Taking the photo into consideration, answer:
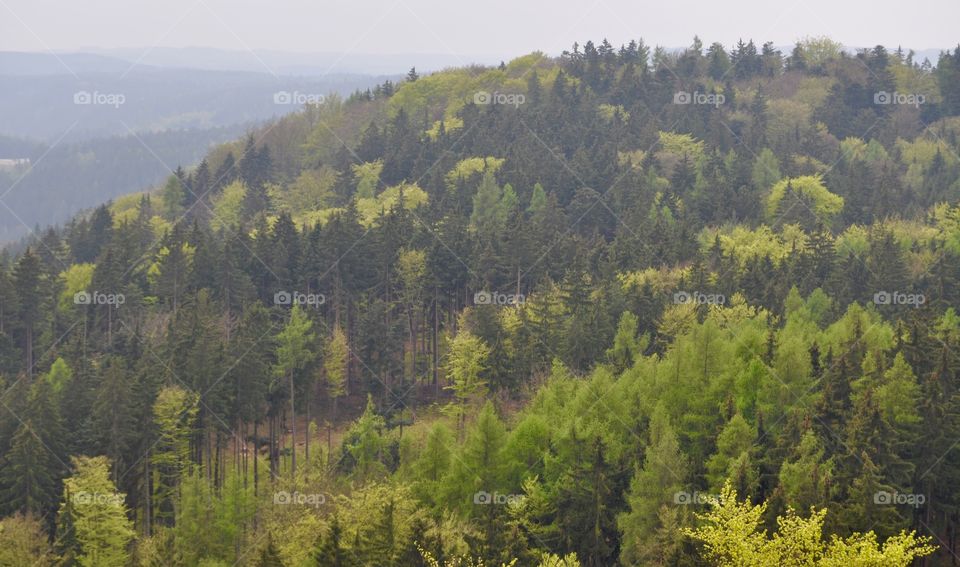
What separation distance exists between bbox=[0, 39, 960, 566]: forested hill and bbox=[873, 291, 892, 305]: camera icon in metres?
0.23

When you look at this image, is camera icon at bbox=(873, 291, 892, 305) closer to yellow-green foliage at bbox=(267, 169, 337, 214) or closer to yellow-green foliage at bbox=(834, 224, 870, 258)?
yellow-green foliage at bbox=(834, 224, 870, 258)

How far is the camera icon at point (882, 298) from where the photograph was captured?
246ft

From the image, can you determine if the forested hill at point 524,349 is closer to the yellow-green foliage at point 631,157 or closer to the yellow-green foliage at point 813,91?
the yellow-green foliage at point 631,157

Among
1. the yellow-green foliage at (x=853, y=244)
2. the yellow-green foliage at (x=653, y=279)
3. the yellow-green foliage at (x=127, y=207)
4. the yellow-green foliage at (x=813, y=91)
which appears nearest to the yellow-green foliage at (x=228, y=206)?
the yellow-green foliage at (x=127, y=207)

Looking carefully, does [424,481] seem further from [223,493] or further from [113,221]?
[113,221]

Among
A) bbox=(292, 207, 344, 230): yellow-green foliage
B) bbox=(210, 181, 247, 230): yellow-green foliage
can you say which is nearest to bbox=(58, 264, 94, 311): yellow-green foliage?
bbox=(292, 207, 344, 230): yellow-green foliage

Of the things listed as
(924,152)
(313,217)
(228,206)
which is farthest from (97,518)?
(924,152)

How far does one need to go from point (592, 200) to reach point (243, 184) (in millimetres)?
53531

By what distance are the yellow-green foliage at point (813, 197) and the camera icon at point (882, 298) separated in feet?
97.7

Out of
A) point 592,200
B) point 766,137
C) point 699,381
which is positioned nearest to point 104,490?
point 699,381

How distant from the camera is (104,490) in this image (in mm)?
58562

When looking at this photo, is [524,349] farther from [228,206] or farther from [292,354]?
[228,206]

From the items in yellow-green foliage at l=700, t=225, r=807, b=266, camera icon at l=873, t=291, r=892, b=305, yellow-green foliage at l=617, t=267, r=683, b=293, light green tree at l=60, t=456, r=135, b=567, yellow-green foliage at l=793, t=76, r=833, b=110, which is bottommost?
light green tree at l=60, t=456, r=135, b=567

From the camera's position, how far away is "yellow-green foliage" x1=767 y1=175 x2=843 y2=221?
348 ft
